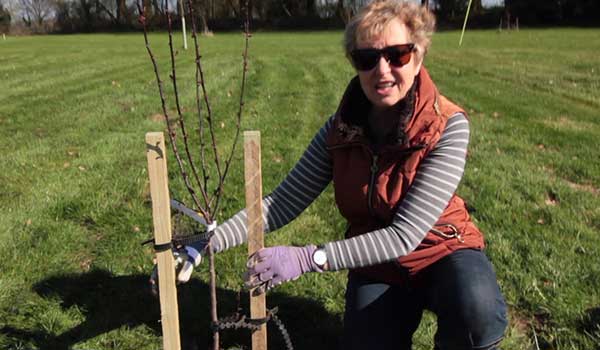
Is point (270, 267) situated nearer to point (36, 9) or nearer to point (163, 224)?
point (163, 224)

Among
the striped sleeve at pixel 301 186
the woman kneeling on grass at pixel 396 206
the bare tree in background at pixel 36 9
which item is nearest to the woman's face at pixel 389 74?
the woman kneeling on grass at pixel 396 206

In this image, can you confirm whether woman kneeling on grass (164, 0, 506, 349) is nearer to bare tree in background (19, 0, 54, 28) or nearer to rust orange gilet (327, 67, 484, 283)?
rust orange gilet (327, 67, 484, 283)

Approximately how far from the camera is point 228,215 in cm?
409

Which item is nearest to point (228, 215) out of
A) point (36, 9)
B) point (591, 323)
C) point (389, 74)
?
point (389, 74)

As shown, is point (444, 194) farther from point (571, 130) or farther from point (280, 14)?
point (280, 14)

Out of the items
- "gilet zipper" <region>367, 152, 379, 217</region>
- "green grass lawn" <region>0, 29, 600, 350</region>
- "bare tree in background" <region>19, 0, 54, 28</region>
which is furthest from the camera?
"bare tree in background" <region>19, 0, 54, 28</region>

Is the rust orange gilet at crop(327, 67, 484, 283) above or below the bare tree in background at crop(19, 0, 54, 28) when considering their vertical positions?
below

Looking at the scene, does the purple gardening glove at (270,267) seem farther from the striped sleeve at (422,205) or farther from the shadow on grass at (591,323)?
the shadow on grass at (591,323)

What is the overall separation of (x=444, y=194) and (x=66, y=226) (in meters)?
2.83

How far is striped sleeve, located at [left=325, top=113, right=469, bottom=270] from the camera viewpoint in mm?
2000

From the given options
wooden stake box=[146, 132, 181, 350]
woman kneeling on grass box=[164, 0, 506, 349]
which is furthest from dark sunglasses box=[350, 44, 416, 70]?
wooden stake box=[146, 132, 181, 350]

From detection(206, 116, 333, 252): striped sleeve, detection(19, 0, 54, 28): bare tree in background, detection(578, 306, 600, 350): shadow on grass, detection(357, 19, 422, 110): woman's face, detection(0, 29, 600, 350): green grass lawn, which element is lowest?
detection(578, 306, 600, 350): shadow on grass

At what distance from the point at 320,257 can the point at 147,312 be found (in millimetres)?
1382

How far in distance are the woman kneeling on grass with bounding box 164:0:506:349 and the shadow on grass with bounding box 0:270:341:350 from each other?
1.57 ft
